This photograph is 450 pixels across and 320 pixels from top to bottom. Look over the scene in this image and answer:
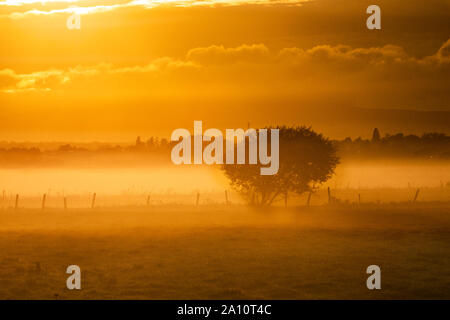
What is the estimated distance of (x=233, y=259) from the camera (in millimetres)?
38000

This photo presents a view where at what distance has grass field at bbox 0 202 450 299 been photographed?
99.5ft

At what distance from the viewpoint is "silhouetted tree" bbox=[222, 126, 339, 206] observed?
68.6m

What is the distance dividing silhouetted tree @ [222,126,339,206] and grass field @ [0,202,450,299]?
177 inches

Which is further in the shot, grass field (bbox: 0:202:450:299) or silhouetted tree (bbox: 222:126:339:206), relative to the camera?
silhouetted tree (bbox: 222:126:339:206)

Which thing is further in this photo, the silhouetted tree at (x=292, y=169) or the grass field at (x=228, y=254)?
the silhouetted tree at (x=292, y=169)

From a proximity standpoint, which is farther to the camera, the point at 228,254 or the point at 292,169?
the point at 292,169

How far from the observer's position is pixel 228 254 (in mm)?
39719

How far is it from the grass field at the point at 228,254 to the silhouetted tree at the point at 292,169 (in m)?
4.50

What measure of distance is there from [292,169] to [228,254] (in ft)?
100

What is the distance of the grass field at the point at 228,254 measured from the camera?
99.5 feet

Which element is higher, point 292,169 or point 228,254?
point 292,169

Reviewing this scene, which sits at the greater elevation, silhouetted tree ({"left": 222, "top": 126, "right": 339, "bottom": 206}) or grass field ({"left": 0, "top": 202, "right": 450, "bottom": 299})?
silhouetted tree ({"left": 222, "top": 126, "right": 339, "bottom": 206})

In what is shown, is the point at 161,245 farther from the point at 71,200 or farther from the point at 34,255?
the point at 71,200
